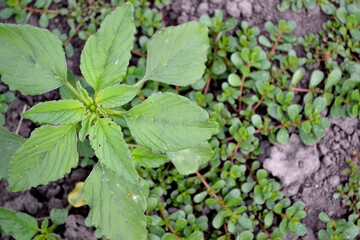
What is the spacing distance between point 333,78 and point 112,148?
184 centimetres

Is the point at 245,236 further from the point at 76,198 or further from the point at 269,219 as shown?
the point at 76,198

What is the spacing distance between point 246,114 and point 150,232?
3.69 feet

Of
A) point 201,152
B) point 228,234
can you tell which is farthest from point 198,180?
point 228,234

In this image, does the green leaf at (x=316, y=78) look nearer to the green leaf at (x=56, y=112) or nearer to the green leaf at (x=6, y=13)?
the green leaf at (x=56, y=112)

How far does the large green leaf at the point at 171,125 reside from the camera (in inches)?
63.9

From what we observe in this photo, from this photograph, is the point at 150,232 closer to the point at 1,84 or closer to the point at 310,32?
the point at 1,84

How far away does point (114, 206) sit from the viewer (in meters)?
1.77

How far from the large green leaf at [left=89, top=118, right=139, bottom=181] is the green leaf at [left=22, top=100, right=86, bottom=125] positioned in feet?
0.40

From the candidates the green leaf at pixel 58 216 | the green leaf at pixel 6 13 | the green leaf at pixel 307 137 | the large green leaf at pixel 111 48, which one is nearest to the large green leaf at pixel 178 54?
the large green leaf at pixel 111 48

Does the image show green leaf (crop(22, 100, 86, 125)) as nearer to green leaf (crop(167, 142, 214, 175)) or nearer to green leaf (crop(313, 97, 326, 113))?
green leaf (crop(167, 142, 214, 175))

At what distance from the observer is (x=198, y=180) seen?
7.95 feet

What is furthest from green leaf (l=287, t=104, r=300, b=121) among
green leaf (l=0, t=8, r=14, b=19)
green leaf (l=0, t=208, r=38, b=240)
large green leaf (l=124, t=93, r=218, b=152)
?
green leaf (l=0, t=8, r=14, b=19)

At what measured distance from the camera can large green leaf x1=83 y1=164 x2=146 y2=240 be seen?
1759 mm

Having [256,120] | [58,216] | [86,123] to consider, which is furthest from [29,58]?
[256,120]
